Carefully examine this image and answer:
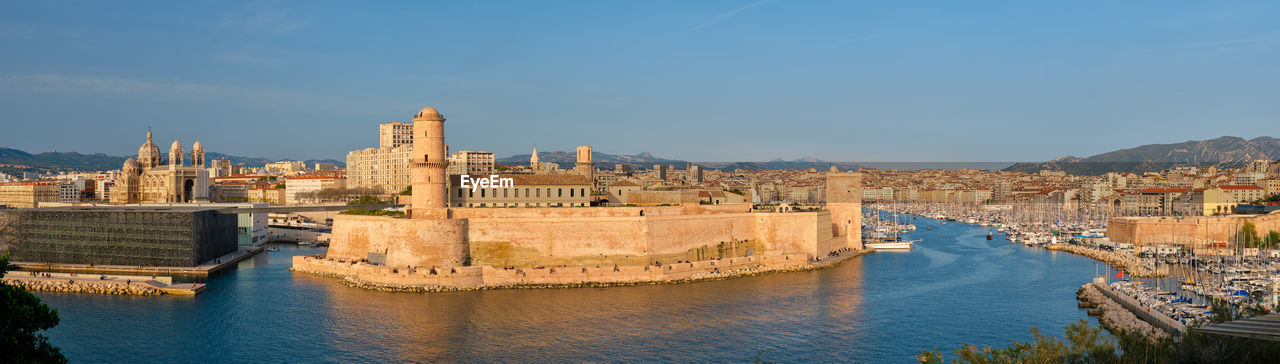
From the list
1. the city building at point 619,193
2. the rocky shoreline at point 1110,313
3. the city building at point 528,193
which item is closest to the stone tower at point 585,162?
the city building at point 619,193

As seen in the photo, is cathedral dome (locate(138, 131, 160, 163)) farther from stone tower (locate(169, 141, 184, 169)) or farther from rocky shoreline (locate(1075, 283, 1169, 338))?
rocky shoreline (locate(1075, 283, 1169, 338))

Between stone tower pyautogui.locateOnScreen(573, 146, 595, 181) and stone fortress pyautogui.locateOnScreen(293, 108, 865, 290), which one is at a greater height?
stone tower pyautogui.locateOnScreen(573, 146, 595, 181)

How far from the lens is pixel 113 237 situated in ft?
108

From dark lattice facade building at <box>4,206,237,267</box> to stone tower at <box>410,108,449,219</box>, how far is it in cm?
950

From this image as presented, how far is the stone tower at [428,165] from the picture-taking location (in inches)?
1176

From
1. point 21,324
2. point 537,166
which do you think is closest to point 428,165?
point 21,324

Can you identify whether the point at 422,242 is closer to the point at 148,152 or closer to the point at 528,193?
the point at 528,193

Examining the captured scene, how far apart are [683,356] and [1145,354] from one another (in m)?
9.01

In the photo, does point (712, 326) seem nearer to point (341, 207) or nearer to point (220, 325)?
point (220, 325)

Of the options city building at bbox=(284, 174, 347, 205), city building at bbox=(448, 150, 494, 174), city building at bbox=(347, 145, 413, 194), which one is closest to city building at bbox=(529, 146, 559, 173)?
city building at bbox=(448, 150, 494, 174)

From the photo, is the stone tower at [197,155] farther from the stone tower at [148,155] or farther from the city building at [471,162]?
the city building at [471,162]

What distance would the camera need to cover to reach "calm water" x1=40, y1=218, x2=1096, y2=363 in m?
18.9

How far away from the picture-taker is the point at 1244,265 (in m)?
32.9

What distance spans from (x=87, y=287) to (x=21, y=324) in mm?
17512
